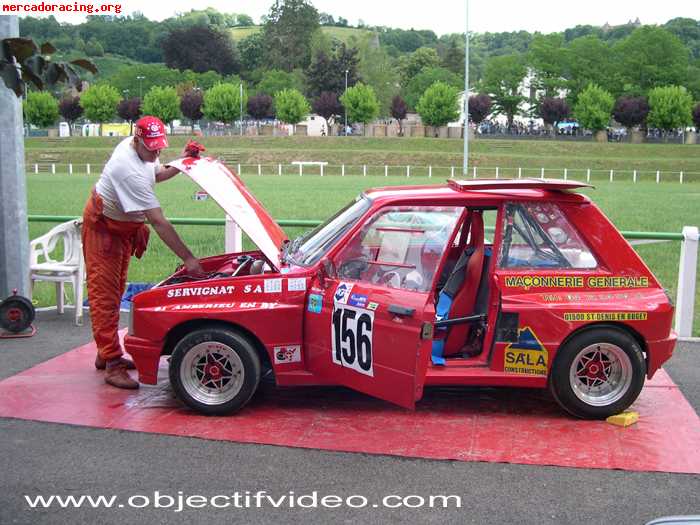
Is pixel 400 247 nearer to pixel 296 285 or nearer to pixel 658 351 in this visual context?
pixel 296 285

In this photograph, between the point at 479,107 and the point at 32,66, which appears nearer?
the point at 32,66

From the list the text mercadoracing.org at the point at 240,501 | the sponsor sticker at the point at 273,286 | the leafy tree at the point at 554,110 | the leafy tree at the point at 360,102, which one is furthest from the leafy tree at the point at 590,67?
the text mercadoracing.org at the point at 240,501

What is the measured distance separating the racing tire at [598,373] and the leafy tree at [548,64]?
108 metres

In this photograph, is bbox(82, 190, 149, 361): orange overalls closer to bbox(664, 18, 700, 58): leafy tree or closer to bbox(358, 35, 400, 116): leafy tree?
bbox(358, 35, 400, 116): leafy tree

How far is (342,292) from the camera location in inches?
217

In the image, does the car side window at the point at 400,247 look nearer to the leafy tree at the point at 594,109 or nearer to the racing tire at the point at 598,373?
the racing tire at the point at 598,373

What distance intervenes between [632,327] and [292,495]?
265 cm

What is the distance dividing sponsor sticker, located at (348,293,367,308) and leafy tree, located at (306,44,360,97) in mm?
114104

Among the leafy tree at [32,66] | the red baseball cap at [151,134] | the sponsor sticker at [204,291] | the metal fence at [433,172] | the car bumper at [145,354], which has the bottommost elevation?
the metal fence at [433,172]

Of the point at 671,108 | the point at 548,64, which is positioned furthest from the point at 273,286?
the point at 548,64

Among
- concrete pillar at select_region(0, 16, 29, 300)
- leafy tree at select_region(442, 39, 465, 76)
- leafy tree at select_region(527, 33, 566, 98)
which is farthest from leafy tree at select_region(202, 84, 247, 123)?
concrete pillar at select_region(0, 16, 29, 300)

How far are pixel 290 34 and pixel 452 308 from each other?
144173 millimetres

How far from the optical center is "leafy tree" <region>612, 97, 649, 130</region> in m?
90.6

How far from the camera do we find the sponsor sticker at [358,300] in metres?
5.36
